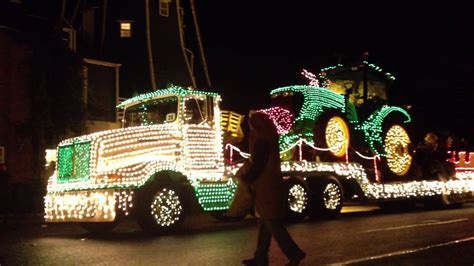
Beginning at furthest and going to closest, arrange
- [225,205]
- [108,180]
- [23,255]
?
[225,205] < [108,180] < [23,255]

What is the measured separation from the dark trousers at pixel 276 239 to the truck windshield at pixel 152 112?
665 centimetres

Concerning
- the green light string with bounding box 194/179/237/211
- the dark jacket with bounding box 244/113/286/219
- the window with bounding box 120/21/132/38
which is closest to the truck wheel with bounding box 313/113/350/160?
the green light string with bounding box 194/179/237/211

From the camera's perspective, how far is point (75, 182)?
13.3 meters

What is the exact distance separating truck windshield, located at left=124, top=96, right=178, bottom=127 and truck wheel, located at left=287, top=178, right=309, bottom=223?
339 cm

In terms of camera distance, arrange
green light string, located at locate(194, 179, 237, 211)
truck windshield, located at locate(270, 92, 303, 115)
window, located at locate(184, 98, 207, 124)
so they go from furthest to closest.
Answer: truck windshield, located at locate(270, 92, 303, 115), window, located at locate(184, 98, 207, 124), green light string, located at locate(194, 179, 237, 211)

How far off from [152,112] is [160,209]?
2.46m

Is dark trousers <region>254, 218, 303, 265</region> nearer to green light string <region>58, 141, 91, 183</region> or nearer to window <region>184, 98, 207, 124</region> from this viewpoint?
green light string <region>58, 141, 91, 183</region>

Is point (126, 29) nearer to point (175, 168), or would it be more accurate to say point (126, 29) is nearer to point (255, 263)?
point (175, 168)

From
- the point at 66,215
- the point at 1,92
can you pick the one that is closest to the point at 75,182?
the point at 66,215

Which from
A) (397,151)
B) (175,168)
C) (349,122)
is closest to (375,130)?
(349,122)

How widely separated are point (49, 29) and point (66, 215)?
15.5 meters

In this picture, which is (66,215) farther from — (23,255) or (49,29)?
(49,29)

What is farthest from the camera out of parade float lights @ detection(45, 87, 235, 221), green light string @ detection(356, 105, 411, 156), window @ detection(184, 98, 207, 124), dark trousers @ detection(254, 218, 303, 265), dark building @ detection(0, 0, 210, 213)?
dark building @ detection(0, 0, 210, 213)

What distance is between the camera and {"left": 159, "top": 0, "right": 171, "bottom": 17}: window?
36.8 meters
